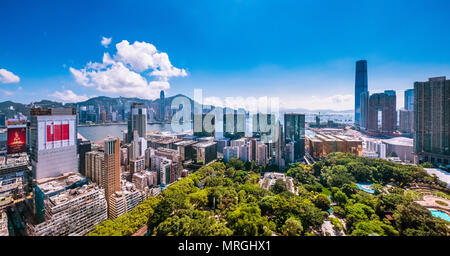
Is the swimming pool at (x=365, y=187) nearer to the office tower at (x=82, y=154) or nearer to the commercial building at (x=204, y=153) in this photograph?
the commercial building at (x=204, y=153)

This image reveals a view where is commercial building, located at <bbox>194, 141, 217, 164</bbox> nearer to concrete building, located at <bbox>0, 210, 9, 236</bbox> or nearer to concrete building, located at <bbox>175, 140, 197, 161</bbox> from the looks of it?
concrete building, located at <bbox>175, 140, 197, 161</bbox>

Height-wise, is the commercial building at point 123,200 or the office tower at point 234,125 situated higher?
the office tower at point 234,125

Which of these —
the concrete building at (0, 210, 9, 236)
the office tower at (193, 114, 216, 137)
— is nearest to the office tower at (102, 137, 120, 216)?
the concrete building at (0, 210, 9, 236)

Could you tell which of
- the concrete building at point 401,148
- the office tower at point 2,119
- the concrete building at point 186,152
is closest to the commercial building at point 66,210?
the office tower at point 2,119
